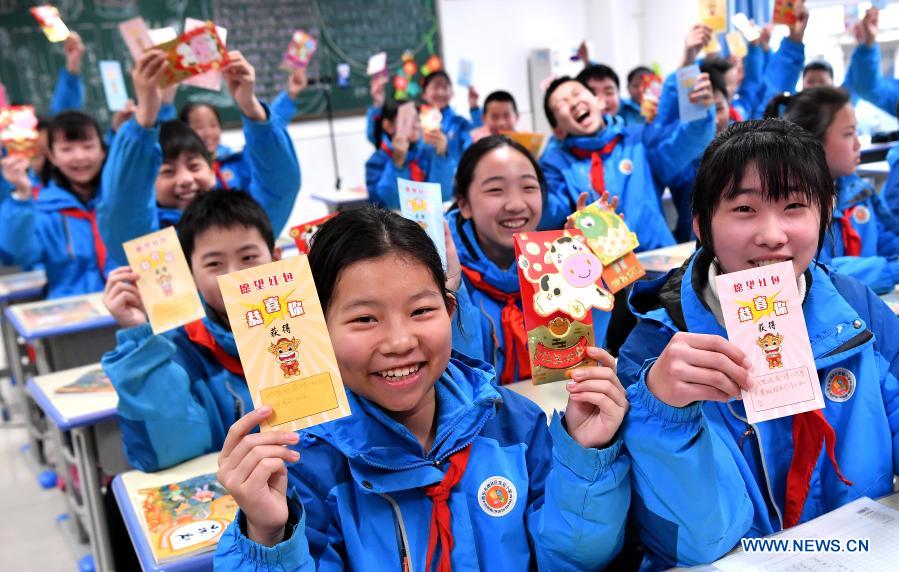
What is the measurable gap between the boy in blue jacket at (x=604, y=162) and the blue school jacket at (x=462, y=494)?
7.85 feet

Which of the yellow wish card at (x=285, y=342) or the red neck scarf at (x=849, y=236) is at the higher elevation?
the yellow wish card at (x=285, y=342)

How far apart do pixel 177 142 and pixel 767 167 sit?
237 cm

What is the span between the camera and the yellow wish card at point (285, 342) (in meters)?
1.01

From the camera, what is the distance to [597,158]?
3635mm

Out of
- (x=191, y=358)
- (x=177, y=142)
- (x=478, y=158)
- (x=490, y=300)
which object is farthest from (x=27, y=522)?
(x=478, y=158)

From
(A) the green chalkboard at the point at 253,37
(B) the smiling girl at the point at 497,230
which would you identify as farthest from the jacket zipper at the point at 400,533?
(A) the green chalkboard at the point at 253,37

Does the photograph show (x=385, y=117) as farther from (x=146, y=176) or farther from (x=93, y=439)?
(x=93, y=439)

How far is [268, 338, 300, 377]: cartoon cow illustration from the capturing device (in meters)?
1.02

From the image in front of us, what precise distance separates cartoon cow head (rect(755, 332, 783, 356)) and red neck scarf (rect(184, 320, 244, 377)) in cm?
136

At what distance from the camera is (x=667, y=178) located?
3705 mm

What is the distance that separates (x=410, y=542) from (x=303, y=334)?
384 mm

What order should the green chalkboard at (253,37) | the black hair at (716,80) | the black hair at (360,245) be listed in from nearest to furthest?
1. the black hair at (360,245)
2. the black hair at (716,80)
3. the green chalkboard at (253,37)

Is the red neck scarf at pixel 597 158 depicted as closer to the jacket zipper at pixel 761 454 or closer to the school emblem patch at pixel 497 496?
the jacket zipper at pixel 761 454

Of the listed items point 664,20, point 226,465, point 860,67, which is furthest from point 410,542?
point 664,20
